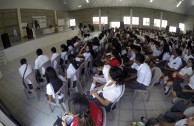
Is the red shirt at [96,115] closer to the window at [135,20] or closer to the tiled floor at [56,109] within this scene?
the tiled floor at [56,109]

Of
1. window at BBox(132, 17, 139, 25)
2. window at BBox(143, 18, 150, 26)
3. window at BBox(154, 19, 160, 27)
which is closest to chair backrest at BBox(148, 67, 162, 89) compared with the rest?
window at BBox(154, 19, 160, 27)

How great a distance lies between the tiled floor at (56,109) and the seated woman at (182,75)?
1.14 ft

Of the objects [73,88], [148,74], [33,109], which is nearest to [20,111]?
[33,109]

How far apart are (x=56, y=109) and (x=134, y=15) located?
1848 cm

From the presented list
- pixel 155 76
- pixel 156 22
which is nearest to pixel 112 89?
Answer: pixel 155 76

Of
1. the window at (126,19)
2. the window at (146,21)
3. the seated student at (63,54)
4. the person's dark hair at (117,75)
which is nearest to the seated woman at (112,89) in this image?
the person's dark hair at (117,75)

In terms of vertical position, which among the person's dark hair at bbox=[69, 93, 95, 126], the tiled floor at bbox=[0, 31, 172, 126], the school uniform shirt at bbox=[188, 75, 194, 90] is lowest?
the tiled floor at bbox=[0, 31, 172, 126]

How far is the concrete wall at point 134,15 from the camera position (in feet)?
54.2

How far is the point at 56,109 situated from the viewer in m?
3.13

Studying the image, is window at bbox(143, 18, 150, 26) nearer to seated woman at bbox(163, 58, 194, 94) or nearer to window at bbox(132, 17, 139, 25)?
window at bbox(132, 17, 139, 25)

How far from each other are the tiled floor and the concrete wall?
48.7ft

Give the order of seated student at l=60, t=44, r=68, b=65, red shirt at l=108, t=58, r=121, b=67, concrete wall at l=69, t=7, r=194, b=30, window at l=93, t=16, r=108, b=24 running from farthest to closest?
1. window at l=93, t=16, r=108, b=24
2. concrete wall at l=69, t=7, r=194, b=30
3. seated student at l=60, t=44, r=68, b=65
4. red shirt at l=108, t=58, r=121, b=67

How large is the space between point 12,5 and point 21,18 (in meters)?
2.34

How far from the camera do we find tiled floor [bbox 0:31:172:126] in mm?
2854
